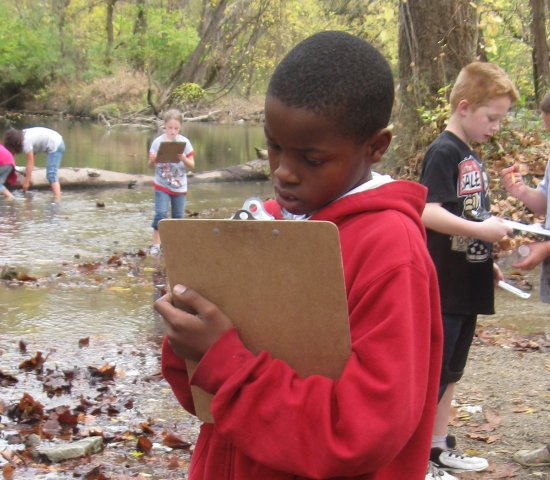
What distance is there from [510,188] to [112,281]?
18.2ft

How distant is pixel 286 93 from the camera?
1.67 meters

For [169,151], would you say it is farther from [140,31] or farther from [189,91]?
[140,31]

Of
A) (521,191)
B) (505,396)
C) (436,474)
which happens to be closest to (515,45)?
(505,396)

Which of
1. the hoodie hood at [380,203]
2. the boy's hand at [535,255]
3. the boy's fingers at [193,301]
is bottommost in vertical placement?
the boy's hand at [535,255]

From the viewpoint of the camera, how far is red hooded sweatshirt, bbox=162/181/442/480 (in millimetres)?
1529

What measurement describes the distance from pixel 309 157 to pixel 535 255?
2526 millimetres

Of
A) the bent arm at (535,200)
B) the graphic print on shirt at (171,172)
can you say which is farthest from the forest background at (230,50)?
the bent arm at (535,200)

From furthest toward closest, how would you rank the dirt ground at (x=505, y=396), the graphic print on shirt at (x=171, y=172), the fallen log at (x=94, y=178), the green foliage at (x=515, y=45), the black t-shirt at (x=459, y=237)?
the fallen log at (x=94, y=178) < the green foliage at (x=515, y=45) < the graphic print on shirt at (x=171, y=172) < the dirt ground at (x=505, y=396) < the black t-shirt at (x=459, y=237)

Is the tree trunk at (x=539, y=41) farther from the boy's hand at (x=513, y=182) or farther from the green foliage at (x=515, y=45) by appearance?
the boy's hand at (x=513, y=182)

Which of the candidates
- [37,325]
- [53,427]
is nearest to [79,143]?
[37,325]

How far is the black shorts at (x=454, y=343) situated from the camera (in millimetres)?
3861

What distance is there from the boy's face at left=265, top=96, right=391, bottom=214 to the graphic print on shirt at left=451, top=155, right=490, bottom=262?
6.73ft

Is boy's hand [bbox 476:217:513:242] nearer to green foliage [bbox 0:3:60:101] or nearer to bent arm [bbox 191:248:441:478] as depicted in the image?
bent arm [bbox 191:248:441:478]

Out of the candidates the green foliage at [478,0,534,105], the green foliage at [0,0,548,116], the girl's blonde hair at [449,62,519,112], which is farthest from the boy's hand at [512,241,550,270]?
the green foliage at [0,0,548,116]
